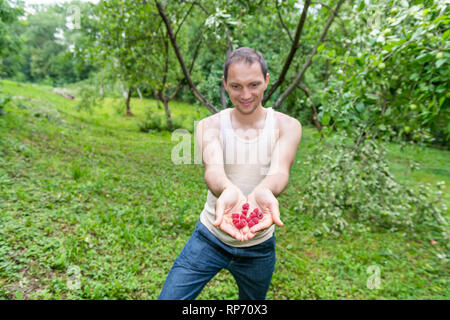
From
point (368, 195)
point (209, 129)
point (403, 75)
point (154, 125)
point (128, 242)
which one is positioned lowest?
point (154, 125)

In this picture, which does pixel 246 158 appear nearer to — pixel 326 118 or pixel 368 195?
pixel 326 118

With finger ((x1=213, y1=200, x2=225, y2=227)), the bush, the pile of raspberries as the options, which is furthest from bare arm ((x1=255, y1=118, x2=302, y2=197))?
the bush

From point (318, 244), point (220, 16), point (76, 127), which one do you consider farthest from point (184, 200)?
point (76, 127)

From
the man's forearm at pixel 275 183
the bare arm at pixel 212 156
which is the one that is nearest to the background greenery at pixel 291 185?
the man's forearm at pixel 275 183

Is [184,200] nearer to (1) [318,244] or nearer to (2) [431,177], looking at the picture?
(1) [318,244]

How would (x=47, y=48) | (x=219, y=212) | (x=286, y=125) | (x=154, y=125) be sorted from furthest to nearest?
(x=47, y=48) → (x=154, y=125) → (x=286, y=125) → (x=219, y=212)

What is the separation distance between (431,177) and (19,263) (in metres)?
8.66

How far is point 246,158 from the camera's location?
1.51 m

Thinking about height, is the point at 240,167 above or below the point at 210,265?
above

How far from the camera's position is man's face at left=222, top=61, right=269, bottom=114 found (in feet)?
4.38

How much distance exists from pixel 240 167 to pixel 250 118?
26 cm

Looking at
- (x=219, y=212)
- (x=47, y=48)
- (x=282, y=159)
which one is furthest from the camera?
(x=47, y=48)

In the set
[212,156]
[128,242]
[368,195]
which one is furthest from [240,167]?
[368,195]
